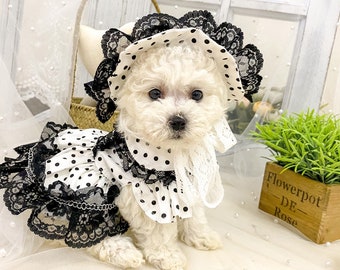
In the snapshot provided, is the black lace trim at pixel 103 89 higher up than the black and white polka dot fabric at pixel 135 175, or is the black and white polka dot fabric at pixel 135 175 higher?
the black lace trim at pixel 103 89

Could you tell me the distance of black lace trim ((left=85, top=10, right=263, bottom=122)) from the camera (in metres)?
0.97

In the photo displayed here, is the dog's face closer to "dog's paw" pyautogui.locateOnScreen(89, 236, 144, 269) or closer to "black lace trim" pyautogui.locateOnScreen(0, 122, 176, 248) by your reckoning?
"black lace trim" pyautogui.locateOnScreen(0, 122, 176, 248)

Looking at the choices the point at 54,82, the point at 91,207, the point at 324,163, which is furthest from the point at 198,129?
the point at 54,82

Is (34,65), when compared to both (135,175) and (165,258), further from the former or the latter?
(165,258)

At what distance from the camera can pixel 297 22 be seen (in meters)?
1.70

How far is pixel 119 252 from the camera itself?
103 centimetres

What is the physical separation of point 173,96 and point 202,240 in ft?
1.37

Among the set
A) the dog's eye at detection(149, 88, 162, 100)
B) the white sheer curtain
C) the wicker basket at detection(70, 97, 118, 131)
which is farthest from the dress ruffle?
the wicker basket at detection(70, 97, 118, 131)

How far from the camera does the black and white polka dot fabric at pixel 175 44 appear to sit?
0.94m

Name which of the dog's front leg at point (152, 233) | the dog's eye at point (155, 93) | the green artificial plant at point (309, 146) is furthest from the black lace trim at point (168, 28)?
the green artificial plant at point (309, 146)

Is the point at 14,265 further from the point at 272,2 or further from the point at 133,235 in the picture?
the point at 272,2

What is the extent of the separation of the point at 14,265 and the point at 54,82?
61 cm

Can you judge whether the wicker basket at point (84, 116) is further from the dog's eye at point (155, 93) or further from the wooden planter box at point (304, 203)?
the wooden planter box at point (304, 203)

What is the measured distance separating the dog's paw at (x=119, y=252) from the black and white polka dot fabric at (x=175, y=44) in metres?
0.36
